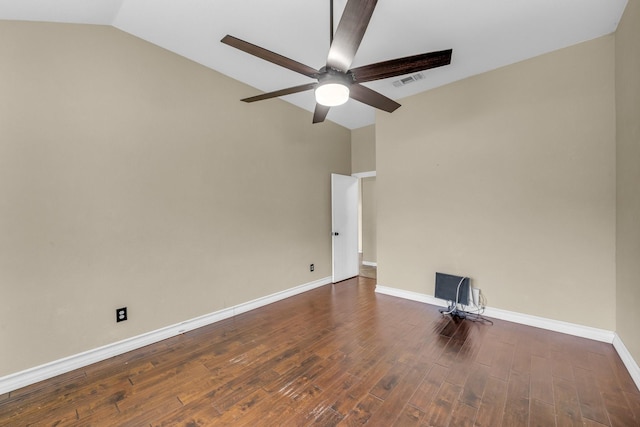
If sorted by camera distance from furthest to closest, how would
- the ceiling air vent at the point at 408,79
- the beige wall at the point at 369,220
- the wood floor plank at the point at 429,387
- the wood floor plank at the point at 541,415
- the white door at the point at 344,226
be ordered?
1. the beige wall at the point at 369,220
2. the white door at the point at 344,226
3. the ceiling air vent at the point at 408,79
4. the wood floor plank at the point at 429,387
5. the wood floor plank at the point at 541,415

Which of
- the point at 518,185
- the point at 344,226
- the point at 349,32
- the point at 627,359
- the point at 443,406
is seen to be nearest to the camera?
the point at 349,32

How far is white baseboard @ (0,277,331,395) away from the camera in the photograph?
208 cm

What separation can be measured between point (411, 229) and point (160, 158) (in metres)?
3.34

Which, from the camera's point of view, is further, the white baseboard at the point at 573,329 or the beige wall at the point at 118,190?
the white baseboard at the point at 573,329

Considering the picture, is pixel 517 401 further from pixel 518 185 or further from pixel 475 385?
pixel 518 185

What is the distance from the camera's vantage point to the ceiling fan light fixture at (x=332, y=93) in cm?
196

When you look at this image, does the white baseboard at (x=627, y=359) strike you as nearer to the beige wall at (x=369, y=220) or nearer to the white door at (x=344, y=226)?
the white door at (x=344, y=226)

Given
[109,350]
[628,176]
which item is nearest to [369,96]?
[628,176]

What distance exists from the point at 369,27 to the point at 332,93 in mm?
992

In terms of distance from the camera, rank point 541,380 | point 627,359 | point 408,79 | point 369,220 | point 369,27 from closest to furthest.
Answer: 1. point 541,380
2. point 627,359
3. point 369,27
4. point 408,79
5. point 369,220

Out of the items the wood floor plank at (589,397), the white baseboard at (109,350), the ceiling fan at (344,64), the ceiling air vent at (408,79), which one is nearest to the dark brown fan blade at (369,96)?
the ceiling fan at (344,64)

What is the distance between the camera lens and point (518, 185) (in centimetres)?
309

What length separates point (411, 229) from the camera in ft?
13.0

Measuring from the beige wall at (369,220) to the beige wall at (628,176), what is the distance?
165 inches
